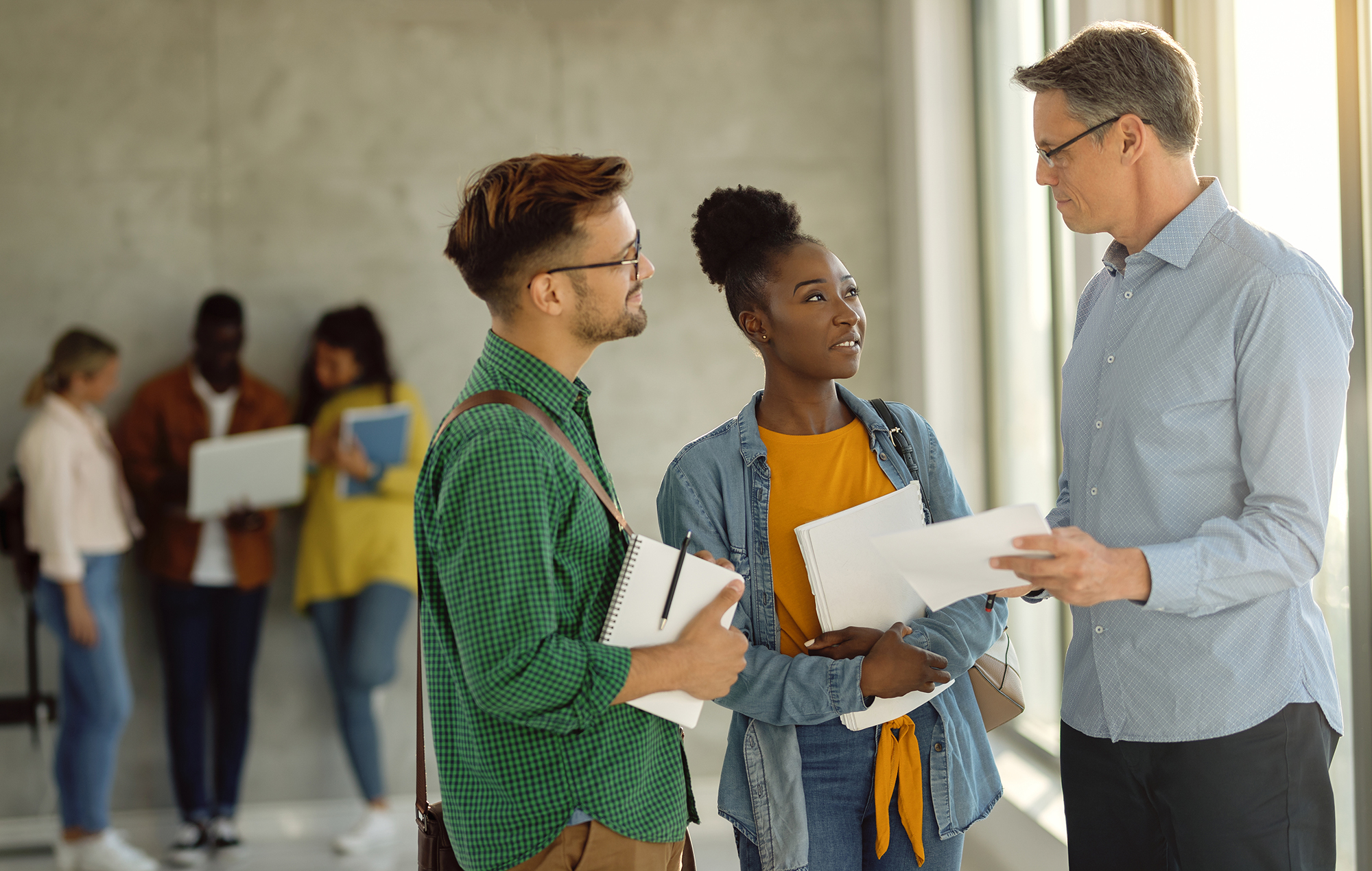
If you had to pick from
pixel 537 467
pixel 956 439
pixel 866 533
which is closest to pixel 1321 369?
pixel 866 533

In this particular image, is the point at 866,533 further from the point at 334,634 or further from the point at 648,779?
the point at 334,634

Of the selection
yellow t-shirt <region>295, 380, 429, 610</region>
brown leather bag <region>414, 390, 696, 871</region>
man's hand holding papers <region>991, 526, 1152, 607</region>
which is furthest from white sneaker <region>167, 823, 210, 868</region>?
man's hand holding papers <region>991, 526, 1152, 607</region>

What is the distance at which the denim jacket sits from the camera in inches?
62.2

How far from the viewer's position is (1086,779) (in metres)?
1.54

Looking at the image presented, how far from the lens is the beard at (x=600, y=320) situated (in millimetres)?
1425

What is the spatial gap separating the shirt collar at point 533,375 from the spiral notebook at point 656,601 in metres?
0.22

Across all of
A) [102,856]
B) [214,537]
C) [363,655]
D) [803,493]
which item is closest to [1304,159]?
[803,493]

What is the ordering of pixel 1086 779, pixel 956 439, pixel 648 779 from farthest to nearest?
pixel 956 439 → pixel 1086 779 → pixel 648 779

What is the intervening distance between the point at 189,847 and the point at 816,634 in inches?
124

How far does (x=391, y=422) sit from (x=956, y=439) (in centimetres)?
212

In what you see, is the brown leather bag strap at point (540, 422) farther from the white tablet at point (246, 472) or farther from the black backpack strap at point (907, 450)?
the white tablet at point (246, 472)

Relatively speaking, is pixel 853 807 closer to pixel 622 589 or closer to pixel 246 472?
pixel 622 589

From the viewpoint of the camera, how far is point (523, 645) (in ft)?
3.85

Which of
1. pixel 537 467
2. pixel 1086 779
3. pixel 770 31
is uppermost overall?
pixel 770 31
